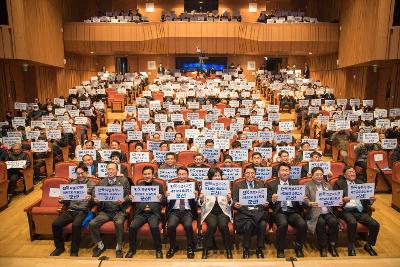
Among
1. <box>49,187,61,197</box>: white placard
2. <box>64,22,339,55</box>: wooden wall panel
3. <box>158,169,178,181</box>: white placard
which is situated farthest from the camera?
<box>64,22,339,55</box>: wooden wall panel

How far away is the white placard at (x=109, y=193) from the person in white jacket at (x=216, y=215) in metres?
1.16

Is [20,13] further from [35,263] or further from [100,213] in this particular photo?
[35,263]

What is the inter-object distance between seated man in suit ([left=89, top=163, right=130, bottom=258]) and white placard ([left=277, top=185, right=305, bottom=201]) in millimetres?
2225

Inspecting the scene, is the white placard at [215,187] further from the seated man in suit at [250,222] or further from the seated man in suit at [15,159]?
the seated man in suit at [15,159]

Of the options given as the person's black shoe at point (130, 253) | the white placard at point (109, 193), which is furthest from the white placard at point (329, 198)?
the white placard at point (109, 193)

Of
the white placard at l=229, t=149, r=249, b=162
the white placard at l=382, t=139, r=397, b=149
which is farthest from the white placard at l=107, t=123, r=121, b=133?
the white placard at l=382, t=139, r=397, b=149

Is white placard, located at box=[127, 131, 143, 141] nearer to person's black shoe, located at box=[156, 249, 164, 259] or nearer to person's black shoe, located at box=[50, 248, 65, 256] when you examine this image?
person's black shoe, located at box=[50, 248, 65, 256]

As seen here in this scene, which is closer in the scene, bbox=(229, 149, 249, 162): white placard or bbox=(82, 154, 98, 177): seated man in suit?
bbox=(82, 154, 98, 177): seated man in suit

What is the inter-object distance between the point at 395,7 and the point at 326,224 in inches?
368

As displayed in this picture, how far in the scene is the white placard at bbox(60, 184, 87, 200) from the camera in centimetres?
507

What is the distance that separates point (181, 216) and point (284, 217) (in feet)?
4.80

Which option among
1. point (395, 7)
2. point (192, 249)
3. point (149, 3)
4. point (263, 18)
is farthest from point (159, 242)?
point (149, 3)

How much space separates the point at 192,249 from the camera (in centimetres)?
492

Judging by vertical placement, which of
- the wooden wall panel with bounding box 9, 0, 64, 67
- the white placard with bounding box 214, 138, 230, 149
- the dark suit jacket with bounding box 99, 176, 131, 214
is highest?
the wooden wall panel with bounding box 9, 0, 64, 67
